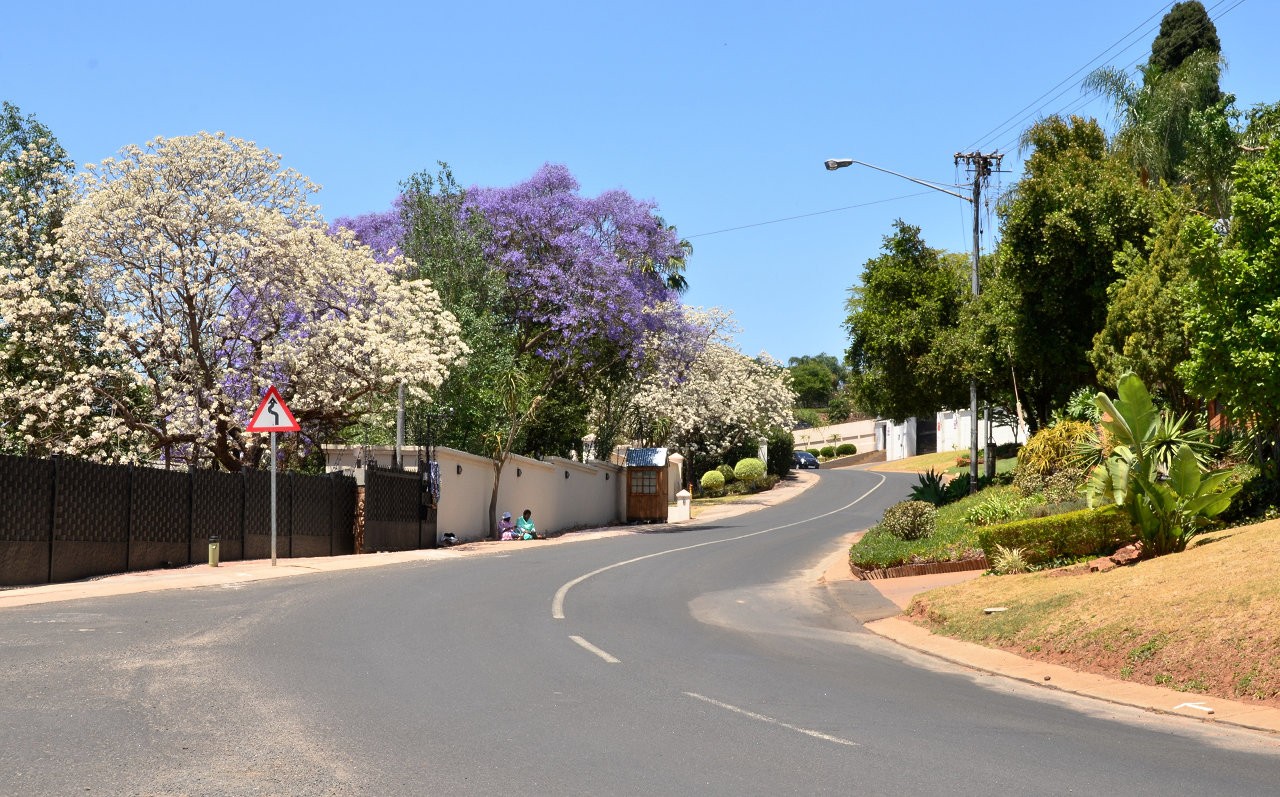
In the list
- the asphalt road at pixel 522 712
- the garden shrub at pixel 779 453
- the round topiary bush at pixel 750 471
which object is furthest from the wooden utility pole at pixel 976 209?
the garden shrub at pixel 779 453

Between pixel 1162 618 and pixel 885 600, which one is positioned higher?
pixel 1162 618

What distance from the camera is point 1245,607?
37.1ft

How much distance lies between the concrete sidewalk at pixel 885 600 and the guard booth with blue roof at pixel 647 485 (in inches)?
749

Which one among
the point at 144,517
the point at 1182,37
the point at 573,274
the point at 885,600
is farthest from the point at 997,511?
the point at 1182,37

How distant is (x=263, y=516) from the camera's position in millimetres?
23344

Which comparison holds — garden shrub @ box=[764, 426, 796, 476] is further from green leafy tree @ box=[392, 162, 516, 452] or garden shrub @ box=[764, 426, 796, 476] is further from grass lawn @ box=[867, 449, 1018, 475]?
green leafy tree @ box=[392, 162, 516, 452]

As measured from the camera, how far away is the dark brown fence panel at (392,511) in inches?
1069

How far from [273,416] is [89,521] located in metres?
3.83

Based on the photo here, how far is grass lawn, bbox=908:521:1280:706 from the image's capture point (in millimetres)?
10609

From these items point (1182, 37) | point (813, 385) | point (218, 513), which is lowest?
point (218, 513)

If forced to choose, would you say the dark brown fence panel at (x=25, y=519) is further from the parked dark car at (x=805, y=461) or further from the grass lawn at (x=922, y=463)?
the parked dark car at (x=805, y=461)

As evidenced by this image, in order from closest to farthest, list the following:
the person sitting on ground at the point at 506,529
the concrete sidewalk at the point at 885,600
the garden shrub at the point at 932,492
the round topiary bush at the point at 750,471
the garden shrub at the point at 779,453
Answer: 1. the concrete sidewalk at the point at 885,600
2. the garden shrub at the point at 932,492
3. the person sitting on ground at the point at 506,529
4. the round topiary bush at the point at 750,471
5. the garden shrub at the point at 779,453

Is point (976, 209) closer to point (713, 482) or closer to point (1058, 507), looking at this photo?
point (1058, 507)

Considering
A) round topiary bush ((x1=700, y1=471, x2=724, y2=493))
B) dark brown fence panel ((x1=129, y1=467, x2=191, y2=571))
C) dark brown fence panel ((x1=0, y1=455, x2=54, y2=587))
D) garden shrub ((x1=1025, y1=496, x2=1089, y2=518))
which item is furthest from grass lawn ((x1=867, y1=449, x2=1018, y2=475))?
dark brown fence panel ((x1=0, y1=455, x2=54, y2=587))
